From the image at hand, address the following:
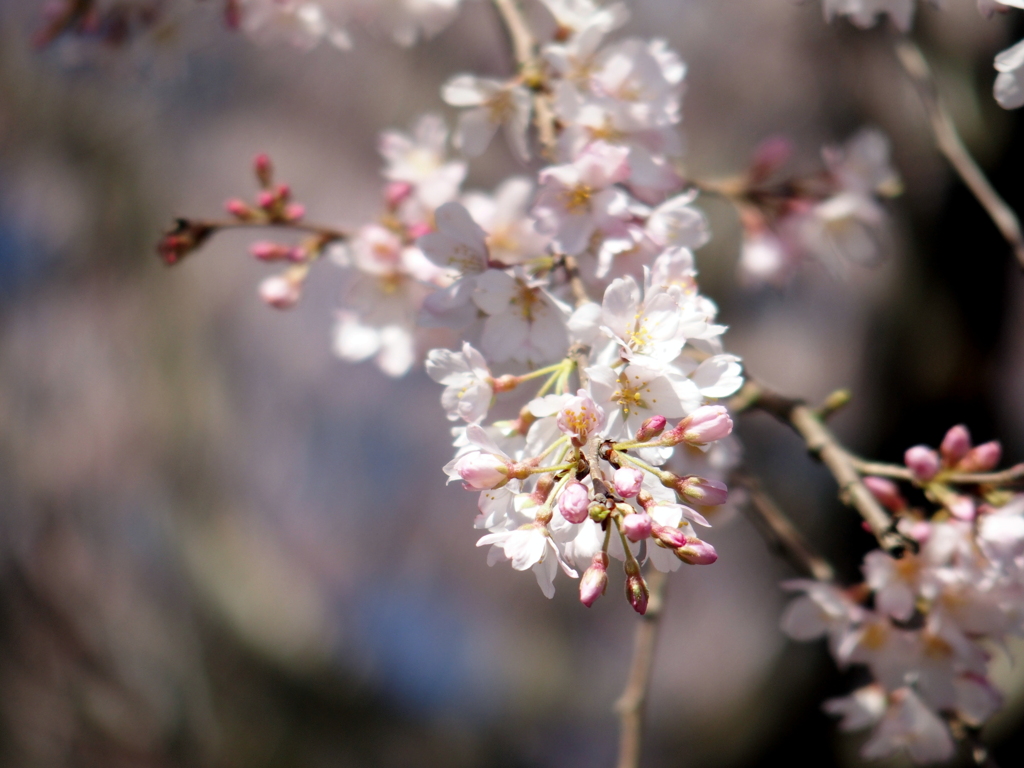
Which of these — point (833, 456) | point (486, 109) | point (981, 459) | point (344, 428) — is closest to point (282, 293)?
point (486, 109)

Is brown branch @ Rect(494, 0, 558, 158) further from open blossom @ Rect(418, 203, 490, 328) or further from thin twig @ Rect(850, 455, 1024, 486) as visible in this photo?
thin twig @ Rect(850, 455, 1024, 486)

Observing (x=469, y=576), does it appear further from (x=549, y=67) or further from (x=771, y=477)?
(x=549, y=67)

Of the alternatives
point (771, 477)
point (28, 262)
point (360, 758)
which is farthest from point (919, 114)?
point (28, 262)

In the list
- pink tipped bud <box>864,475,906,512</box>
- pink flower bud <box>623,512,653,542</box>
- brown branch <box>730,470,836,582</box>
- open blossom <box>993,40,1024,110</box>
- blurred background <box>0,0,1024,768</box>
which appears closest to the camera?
pink flower bud <box>623,512,653,542</box>

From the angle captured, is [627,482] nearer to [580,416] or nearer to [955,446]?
[580,416]

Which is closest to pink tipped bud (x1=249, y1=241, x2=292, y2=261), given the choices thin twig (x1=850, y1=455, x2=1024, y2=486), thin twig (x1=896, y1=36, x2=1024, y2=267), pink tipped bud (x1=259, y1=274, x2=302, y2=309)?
pink tipped bud (x1=259, y1=274, x2=302, y2=309)

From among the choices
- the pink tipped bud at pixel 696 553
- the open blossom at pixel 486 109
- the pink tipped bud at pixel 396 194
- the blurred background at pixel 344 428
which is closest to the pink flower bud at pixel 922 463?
the pink tipped bud at pixel 696 553
